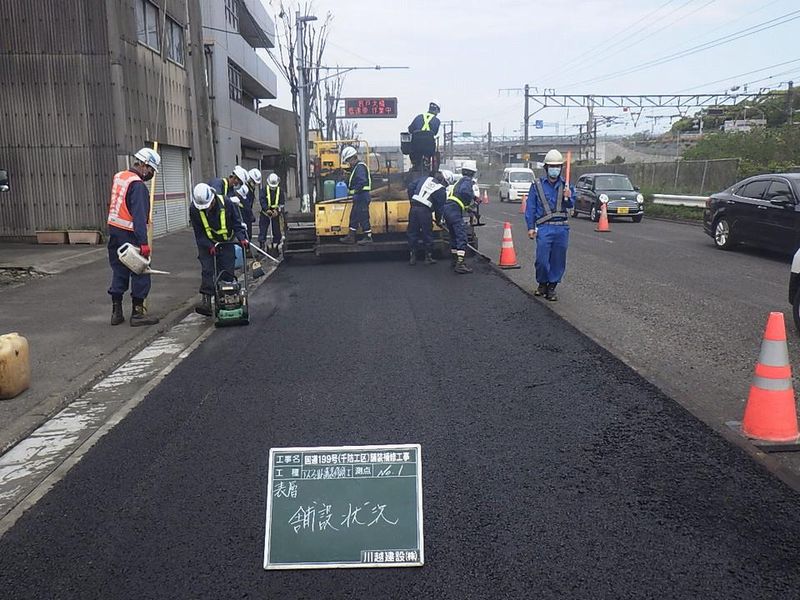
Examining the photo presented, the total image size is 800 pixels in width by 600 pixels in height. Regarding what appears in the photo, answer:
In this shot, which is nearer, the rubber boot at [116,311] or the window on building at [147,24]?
the rubber boot at [116,311]

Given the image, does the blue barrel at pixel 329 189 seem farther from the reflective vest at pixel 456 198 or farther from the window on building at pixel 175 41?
the window on building at pixel 175 41

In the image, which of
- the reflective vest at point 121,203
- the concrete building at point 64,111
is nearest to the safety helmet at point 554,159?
the reflective vest at point 121,203

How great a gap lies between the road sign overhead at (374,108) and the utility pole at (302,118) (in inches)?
261

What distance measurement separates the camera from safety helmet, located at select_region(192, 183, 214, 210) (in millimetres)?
8531

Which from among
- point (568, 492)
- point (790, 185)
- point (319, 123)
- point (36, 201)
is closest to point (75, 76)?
point (36, 201)

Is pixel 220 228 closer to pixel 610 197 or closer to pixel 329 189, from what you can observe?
pixel 329 189

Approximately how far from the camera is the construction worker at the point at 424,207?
42.6 ft

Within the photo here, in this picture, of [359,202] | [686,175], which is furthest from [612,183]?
[359,202]

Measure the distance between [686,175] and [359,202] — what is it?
69.3 feet

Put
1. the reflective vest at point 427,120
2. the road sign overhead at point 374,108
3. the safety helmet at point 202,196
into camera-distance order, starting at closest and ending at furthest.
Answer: the safety helmet at point 202,196, the reflective vest at point 427,120, the road sign overhead at point 374,108

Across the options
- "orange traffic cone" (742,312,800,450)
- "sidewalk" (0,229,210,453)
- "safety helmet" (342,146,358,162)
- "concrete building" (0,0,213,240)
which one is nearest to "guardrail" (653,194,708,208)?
"safety helmet" (342,146,358,162)

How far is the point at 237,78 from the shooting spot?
3206 cm

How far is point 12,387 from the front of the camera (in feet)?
19.7

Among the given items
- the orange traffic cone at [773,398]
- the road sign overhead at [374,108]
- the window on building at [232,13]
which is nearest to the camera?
the orange traffic cone at [773,398]
